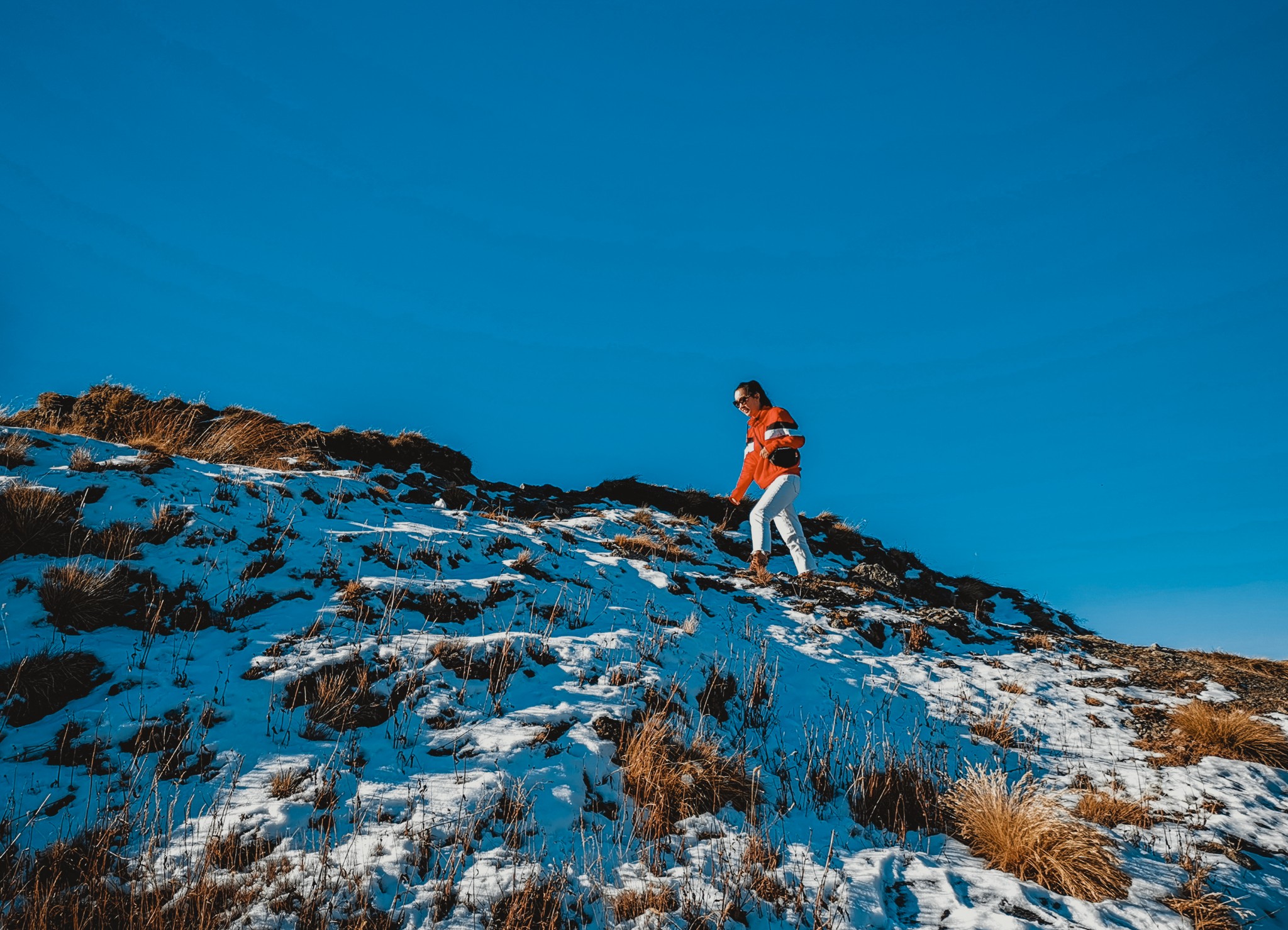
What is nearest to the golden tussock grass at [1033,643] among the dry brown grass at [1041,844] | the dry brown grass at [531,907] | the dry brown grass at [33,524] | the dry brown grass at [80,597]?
the dry brown grass at [1041,844]

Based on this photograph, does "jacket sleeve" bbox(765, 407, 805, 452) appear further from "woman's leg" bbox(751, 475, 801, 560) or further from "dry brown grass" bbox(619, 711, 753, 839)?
"dry brown grass" bbox(619, 711, 753, 839)

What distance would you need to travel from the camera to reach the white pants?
9.82 m

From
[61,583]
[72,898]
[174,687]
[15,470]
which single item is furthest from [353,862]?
A: [15,470]

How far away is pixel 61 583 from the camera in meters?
4.68

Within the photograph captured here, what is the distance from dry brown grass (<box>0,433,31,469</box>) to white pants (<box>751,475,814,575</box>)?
30.8 ft

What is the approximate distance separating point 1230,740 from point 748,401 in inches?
286

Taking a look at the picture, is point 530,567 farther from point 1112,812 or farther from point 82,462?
point 1112,812

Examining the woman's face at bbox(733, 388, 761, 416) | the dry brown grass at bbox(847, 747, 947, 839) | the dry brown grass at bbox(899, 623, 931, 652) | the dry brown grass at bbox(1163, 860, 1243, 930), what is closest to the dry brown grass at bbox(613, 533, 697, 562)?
the woman's face at bbox(733, 388, 761, 416)

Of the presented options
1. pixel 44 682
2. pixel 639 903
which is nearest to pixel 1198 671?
pixel 639 903

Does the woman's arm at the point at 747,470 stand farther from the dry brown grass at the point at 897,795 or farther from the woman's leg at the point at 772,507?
the dry brown grass at the point at 897,795

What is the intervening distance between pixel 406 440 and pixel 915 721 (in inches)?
488

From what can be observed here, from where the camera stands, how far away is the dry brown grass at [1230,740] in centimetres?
497

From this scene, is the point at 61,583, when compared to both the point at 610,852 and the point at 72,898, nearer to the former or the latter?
the point at 72,898

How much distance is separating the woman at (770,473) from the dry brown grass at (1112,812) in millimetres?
5801
